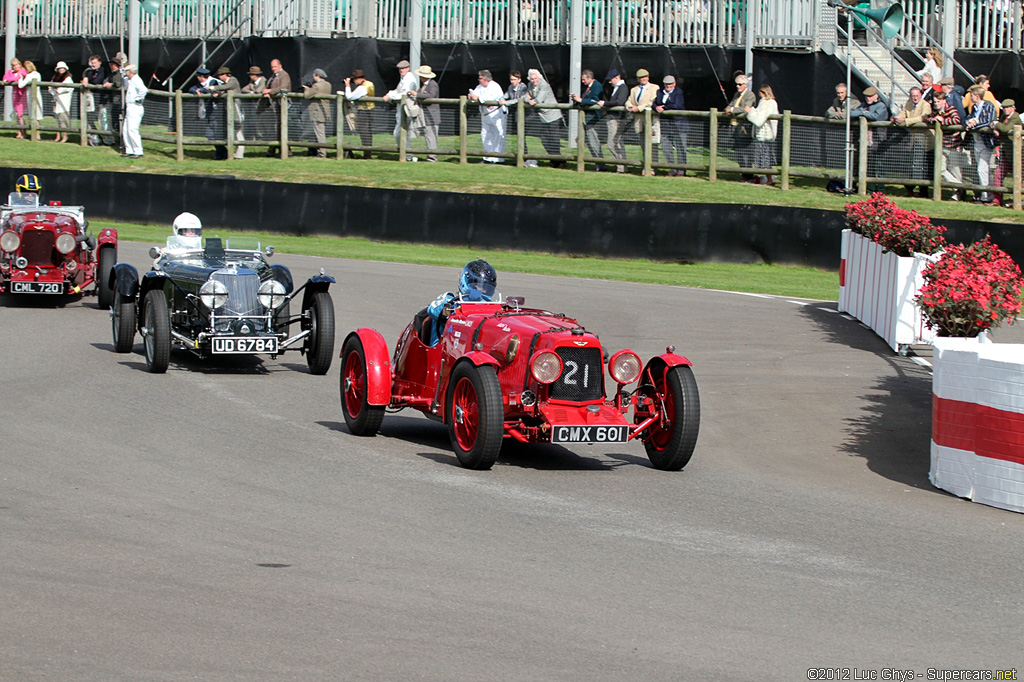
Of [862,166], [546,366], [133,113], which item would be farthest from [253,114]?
[546,366]

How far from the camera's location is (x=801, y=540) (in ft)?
24.1

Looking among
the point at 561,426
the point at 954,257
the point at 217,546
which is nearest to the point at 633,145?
the point at 954,257

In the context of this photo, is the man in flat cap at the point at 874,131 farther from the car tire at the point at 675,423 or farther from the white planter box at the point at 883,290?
the car tire at the point at 675,423

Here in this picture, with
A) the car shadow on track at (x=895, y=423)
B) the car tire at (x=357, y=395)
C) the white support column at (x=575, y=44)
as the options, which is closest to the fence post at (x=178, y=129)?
the white support column at (x=575, y=44)

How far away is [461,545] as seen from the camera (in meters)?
7.00

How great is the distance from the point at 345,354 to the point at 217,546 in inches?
149

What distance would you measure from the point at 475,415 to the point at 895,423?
13.6 ft

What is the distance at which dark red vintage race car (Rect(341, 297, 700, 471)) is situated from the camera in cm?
873

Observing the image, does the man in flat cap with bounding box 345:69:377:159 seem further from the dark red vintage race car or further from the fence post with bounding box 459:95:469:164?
the dark red vintage race car

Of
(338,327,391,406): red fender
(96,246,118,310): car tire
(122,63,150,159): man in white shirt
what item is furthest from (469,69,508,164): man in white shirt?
(338,327,391,406): red fender

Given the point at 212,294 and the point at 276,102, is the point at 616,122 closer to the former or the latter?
the point at 276,102

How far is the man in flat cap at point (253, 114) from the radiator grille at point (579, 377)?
2034cm

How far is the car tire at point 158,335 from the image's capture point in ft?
39.8

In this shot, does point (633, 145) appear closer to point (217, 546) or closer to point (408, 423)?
point (408, 423)
